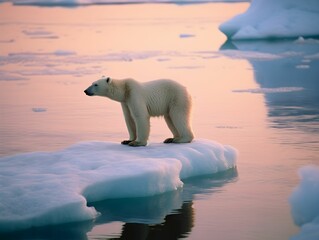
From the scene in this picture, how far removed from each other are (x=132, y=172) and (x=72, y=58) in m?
13.6

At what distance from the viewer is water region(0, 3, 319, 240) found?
6543mm

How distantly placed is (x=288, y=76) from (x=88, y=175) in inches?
396

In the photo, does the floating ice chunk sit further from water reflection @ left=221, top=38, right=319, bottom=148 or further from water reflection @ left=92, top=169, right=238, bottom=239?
water reflection @ left=92, top=169, right=238, bottom=239

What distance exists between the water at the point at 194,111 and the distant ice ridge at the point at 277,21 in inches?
14.6

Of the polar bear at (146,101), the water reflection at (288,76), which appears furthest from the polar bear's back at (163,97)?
the water reflection at (288,76)

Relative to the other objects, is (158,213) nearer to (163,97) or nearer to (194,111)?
(163,97)

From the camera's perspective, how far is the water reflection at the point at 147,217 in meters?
6.14

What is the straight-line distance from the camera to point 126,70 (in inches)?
701

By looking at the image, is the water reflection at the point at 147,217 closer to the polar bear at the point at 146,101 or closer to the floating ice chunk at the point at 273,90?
the polar bear at the point at 146,101

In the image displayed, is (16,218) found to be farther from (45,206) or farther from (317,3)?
(317,3)

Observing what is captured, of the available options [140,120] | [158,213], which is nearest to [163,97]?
[140,120]

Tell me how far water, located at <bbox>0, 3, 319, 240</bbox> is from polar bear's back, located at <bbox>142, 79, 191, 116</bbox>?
892mm

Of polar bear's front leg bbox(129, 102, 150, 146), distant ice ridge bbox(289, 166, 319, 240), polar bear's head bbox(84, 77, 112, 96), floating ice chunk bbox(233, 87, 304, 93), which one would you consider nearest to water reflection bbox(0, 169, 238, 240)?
polar bear's front leg bbox(129, 102, 150, 146)

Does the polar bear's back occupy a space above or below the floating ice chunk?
above
